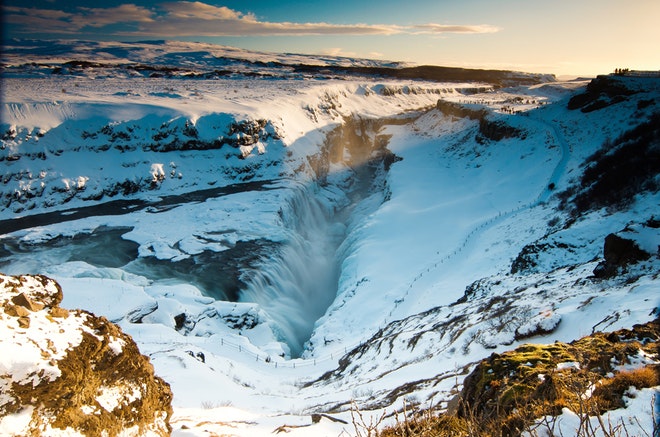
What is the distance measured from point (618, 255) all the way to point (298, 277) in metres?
20.9

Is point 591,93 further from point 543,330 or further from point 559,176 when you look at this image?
point 543,330

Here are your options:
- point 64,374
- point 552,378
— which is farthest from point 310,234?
point 552,378

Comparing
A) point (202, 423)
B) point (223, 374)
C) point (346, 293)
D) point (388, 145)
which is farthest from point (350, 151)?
point (202, 423)

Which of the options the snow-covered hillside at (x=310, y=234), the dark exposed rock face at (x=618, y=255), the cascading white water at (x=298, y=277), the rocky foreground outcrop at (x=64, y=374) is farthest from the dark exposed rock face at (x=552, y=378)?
the cascading white water at (x=298, y=277)

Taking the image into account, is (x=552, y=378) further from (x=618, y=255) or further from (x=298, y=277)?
(x=298, y=277)

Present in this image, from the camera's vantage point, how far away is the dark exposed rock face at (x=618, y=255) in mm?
11000

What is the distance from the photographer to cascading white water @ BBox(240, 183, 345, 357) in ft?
77.1

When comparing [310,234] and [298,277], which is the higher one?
[310,234]

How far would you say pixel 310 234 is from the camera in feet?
124

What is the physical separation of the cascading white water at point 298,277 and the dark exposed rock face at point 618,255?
1516cm

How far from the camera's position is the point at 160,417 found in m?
5.91

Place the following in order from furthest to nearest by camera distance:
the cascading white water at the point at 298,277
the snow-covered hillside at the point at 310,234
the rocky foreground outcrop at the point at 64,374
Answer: the cascading white water at the point at 298,277
the snow-covered hillside at the point at 310,234
the rocky foreground outcrop at the point at 64,374

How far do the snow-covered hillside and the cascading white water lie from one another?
0.55 ft

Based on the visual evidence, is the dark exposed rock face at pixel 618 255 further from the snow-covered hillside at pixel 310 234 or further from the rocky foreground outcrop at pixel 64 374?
the rocky foreground outcrop at pixel 64 374
